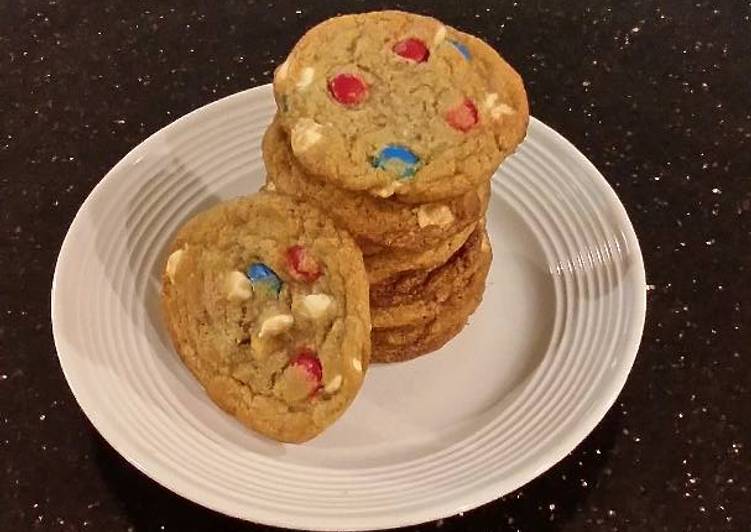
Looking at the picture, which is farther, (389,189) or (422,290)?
(422,290)

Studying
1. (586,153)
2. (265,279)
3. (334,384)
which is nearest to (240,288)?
(265,279)

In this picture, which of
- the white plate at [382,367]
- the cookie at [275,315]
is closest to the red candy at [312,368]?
the cookie at [275,315]

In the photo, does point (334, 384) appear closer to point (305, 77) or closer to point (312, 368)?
point (312, 368)

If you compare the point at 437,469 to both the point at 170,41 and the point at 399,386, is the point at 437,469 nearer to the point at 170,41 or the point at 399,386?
the point at 399,386

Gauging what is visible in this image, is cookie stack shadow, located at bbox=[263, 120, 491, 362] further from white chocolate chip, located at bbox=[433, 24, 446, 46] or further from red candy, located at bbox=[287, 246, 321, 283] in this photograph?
white chocolate chip, located at bbox=[433, 24, 446, 46]

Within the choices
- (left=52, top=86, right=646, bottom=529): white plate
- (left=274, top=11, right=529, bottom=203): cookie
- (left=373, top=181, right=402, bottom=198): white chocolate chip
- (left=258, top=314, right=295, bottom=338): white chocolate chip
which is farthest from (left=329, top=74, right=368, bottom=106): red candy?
(left=52, top=86, right=646, bottom=529): white plate

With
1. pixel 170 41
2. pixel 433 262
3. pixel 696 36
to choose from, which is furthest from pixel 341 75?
pixel 696 36
